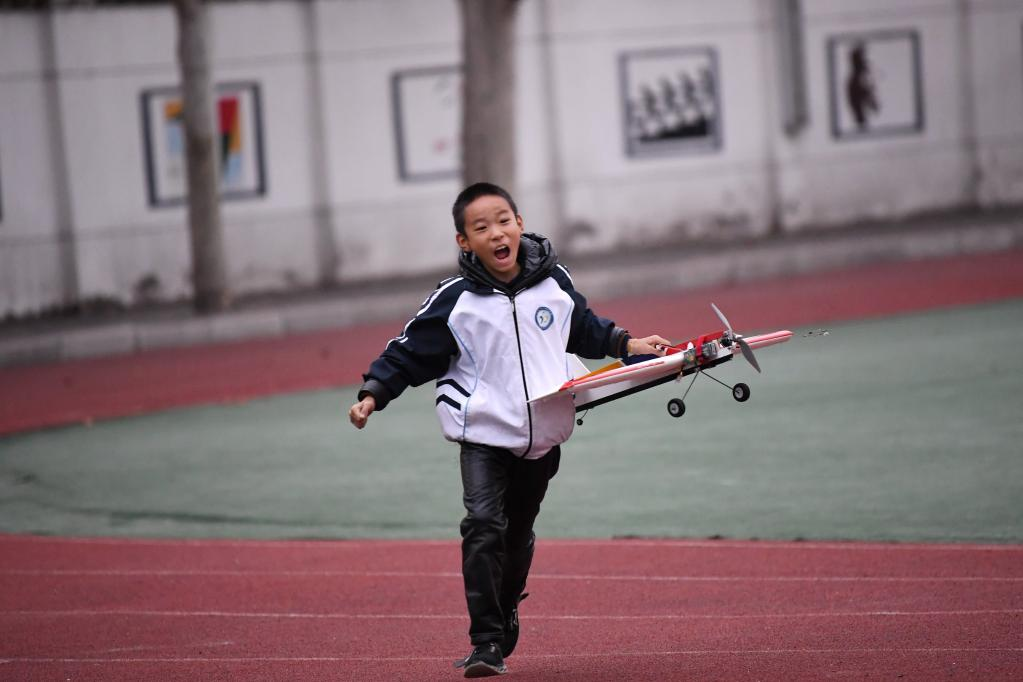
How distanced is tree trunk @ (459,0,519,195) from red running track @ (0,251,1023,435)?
221 centimetres

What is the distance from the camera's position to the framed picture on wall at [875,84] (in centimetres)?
2619

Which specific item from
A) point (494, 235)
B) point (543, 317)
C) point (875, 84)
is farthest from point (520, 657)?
point (875, 84)

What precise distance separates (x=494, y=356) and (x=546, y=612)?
2.09m

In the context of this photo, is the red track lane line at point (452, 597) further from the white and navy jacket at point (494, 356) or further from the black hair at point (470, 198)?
the black hair at point (470, 198)

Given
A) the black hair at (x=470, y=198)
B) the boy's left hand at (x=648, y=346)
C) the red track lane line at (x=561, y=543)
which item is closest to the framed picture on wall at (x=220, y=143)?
the red track lane line at (x=561, y=543)

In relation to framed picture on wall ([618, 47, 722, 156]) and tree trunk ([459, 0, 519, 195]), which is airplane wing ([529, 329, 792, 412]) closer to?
tree trunk ([459, 0, 519, 195])

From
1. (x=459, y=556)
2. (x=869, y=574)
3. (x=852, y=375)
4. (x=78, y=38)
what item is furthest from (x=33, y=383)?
(x=869, y=574)

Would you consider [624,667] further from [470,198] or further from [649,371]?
[470,198]

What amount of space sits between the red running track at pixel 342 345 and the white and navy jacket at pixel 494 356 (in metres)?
9.17

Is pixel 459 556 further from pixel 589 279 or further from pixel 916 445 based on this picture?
pixel 589 279

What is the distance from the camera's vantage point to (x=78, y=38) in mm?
22500

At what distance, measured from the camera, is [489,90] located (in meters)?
20.6

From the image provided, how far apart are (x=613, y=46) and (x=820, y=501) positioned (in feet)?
54.6

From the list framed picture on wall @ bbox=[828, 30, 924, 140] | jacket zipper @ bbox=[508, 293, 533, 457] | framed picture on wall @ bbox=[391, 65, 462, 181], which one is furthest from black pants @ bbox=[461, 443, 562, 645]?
framed picture on wall @ bbox=[828, 30, 924, 140]
